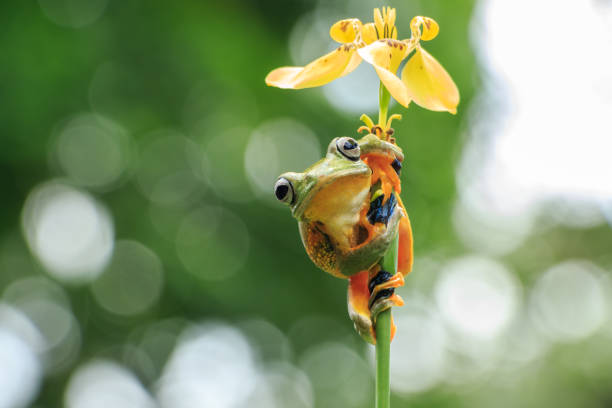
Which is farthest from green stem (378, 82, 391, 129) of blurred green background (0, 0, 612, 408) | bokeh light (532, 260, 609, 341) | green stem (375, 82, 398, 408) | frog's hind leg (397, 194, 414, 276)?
bokeh light (532, 260, 609, 341)

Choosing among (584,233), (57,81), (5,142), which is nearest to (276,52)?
(57,81)

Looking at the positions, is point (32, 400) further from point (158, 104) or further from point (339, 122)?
point (339, 122)

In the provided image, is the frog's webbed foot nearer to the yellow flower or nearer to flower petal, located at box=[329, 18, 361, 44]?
the yellow flower

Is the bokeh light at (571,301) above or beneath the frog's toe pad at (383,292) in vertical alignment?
above

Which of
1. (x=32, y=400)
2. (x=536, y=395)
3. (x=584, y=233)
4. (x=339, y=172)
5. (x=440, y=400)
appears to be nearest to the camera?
(x=339, y=172)

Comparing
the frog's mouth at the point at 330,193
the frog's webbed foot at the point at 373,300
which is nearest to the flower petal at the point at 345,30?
the frog's mouth at the point at 330,193

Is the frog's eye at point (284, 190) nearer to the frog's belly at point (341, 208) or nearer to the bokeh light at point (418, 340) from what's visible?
the frog's belly at point (341, 208)
